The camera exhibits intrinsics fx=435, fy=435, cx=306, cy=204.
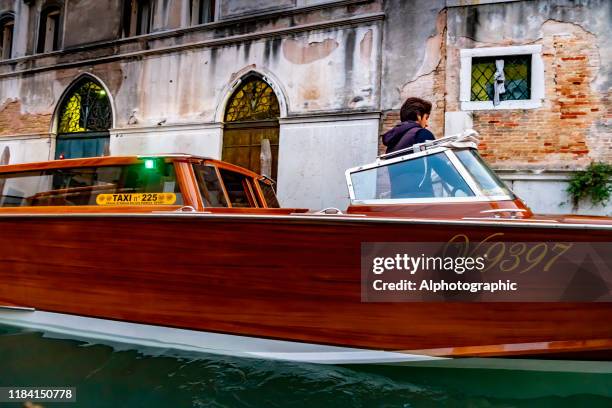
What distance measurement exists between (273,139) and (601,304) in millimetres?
5534

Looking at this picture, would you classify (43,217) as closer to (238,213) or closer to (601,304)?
(238,213)

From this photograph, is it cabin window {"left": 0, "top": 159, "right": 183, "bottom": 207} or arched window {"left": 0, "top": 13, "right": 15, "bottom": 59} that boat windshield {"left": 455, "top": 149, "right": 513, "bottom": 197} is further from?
arched window {"left": 0, "top": 13, "right": 15, "bottom": 59}

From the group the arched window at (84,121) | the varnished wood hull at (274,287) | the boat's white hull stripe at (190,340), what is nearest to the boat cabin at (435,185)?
the varnished wood hull at (274,287)

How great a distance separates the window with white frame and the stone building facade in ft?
0.06

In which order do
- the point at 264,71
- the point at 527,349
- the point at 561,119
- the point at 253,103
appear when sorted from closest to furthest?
the point at 527,349
the point at 561,119
the point at 264,71
the point at 253,103

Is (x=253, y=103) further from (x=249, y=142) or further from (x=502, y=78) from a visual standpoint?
(x=502, y=78)

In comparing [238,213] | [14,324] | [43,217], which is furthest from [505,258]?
[14,324]

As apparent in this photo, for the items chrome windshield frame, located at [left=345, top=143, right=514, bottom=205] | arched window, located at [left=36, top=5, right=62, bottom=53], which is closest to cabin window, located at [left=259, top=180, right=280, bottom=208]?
chrome windshield frame, located at [left=345, top=143, right=514, bottom=205]

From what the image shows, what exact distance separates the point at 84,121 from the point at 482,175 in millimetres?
8373

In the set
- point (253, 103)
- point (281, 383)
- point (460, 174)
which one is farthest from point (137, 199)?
point (253, 103)

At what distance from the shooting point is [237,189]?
11.0 feet

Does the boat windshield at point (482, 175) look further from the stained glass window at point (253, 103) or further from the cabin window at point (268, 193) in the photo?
the stained glass window at point (253, 103)

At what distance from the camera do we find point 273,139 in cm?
711

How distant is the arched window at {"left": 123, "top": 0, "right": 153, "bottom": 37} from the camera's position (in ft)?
28.2
